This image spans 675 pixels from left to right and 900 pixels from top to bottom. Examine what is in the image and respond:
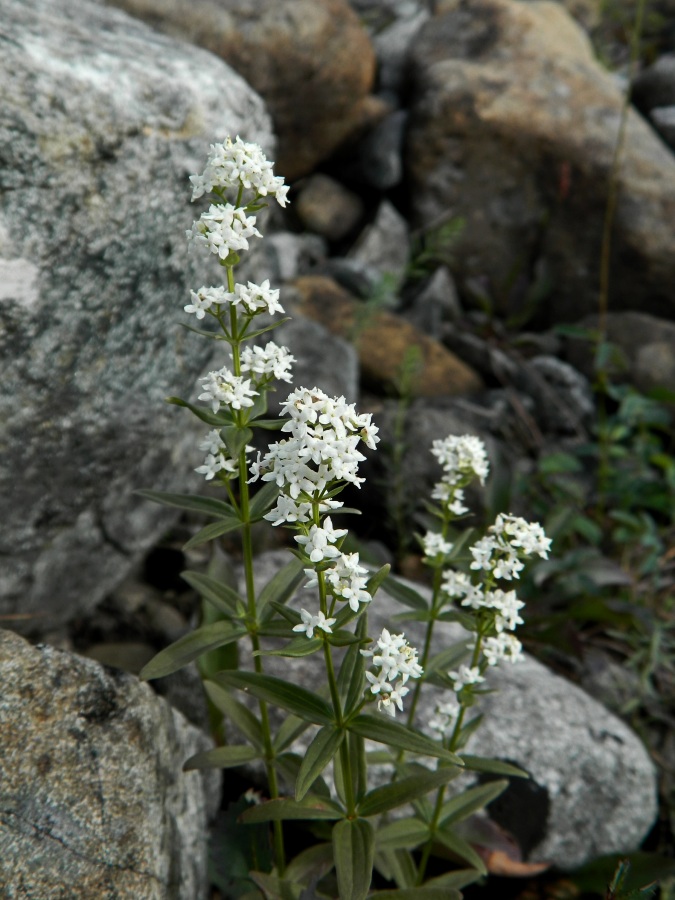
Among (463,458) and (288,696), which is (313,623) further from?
(463,458)

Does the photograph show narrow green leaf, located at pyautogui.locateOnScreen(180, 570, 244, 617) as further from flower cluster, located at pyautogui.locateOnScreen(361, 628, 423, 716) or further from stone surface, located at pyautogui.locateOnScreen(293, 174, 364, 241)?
stone surface, located at pyautogui.locateOnScreen(293, 174, 364, 241)

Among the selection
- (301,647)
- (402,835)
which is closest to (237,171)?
(301,647)

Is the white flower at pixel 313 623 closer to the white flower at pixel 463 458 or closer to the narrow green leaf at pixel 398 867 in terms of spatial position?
the white flower at pixel 463 458

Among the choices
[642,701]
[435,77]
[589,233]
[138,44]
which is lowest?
[642,701]

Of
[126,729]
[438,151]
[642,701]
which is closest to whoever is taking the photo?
[126,729]

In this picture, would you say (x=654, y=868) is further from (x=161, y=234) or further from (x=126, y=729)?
(x=161, y=234)

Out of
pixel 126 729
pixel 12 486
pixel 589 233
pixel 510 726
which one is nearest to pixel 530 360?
pixel 589 233
